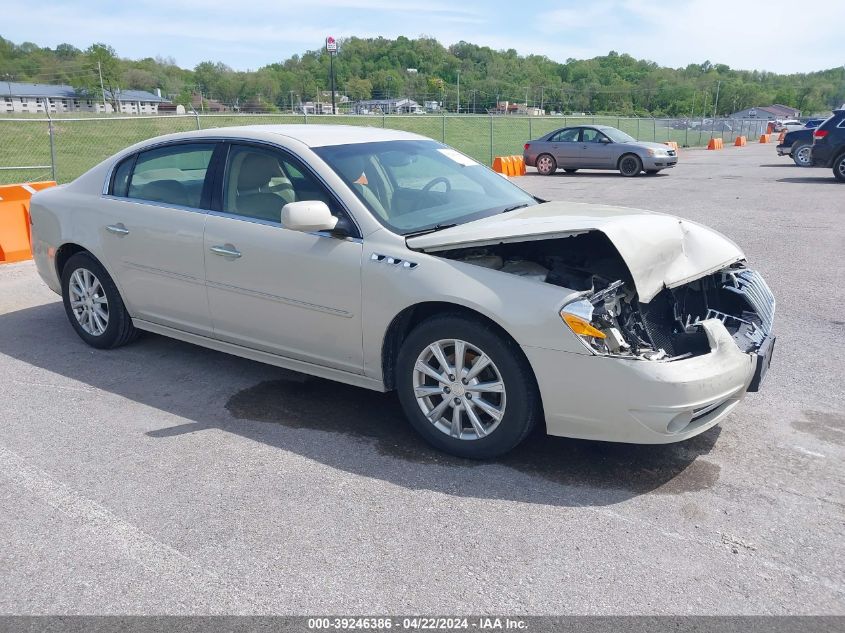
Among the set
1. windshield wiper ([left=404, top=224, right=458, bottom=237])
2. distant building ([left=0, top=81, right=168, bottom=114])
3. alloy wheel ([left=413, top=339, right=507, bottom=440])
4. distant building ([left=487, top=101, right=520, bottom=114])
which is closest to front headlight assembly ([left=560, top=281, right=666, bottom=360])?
alloy wheel ([left=413, top=339, right=507, bottom=440])

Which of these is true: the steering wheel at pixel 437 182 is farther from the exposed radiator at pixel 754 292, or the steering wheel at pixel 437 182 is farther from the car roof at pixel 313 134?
the exposed radiator at pixel 754 292

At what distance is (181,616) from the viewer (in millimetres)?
2672

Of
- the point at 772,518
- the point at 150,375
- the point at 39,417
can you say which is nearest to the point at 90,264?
the point at 150,375

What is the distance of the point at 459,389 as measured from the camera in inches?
149

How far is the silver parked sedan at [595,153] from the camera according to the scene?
846 inches

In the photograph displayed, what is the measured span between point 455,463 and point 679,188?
1546 centimetres

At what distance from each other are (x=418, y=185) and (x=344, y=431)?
5.26ft

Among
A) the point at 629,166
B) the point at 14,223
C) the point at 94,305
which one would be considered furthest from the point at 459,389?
the point at 629,166

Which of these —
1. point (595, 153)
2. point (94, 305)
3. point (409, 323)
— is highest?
point (595, 153)

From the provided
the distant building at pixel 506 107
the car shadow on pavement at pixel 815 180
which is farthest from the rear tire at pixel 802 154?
the distant building at pixel 506 107

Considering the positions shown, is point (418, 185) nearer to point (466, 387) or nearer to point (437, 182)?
point (437, 182)

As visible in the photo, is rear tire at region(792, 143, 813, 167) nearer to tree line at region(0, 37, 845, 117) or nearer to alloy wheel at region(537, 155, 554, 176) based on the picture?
alloy wheel at region(537, 155, 554, 176)

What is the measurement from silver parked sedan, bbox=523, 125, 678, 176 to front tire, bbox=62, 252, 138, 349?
18.6 meters

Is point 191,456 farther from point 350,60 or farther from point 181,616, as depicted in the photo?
point 350,60
